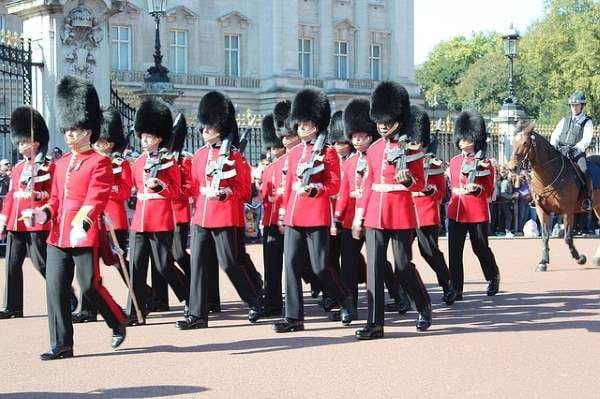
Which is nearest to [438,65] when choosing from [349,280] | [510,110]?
[510,110]

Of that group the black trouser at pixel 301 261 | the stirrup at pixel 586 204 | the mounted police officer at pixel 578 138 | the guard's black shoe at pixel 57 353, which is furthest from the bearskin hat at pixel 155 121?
the stirrup at pixel 586 204

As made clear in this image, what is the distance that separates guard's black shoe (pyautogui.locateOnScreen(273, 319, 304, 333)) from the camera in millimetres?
8281

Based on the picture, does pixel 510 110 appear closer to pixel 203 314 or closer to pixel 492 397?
pixel 203 314

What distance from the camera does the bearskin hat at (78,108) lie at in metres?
7.49

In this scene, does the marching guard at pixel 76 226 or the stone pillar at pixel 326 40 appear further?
the stone pillar at pixel 326 40

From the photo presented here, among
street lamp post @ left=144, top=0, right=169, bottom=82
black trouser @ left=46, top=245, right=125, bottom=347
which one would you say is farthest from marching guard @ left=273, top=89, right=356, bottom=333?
street lamp post @ left=144, top=0, right=169, bottom=82

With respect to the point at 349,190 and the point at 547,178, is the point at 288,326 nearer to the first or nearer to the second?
the point at 349,190

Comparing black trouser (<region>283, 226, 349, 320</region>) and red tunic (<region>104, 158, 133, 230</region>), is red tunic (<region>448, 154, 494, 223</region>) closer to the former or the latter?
black trouser (<region>283, 226, 349, 320</region>)

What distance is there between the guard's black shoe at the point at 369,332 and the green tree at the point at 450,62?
55.0m

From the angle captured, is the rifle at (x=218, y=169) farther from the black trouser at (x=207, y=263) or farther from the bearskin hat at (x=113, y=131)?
the bearskin hat at (x=113, y=131)

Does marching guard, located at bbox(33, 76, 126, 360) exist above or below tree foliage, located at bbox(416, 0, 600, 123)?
below

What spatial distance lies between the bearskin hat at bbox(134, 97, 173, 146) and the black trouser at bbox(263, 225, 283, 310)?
47.0 inches

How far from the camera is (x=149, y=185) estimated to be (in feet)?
28.8

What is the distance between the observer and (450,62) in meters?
71.1
